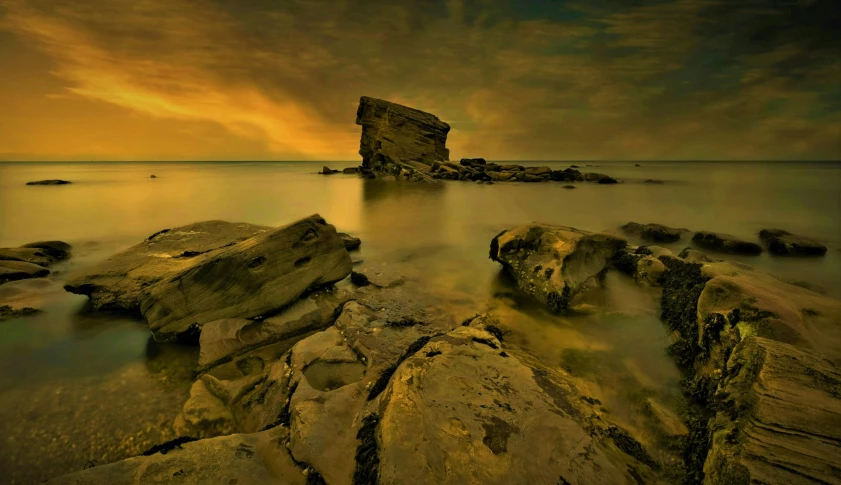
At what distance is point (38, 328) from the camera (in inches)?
198

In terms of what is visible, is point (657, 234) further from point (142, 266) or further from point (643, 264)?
point (142, 266)

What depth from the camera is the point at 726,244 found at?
9453 mm

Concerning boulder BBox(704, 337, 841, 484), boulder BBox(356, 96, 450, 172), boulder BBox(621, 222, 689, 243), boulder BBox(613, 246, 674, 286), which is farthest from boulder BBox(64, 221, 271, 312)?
boulder BBox(356, 96, 450, 172)

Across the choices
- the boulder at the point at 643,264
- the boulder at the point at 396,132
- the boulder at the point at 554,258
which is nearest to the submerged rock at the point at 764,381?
the boulder at the point at 554,258

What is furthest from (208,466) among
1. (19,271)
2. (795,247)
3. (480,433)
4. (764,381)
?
(795,247)

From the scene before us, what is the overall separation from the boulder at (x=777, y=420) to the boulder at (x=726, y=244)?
870 centimetres

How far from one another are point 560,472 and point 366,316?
310 centimetres

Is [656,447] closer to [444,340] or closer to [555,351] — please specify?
[555,351]

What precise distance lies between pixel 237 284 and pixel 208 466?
303 cm

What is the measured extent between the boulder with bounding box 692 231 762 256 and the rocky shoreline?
5.29 m

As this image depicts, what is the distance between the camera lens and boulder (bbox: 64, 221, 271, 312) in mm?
5574

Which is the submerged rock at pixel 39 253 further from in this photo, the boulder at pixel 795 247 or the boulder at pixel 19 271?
the boulder at pixel 795 247

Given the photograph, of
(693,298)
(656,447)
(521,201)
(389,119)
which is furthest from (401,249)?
(389,119)

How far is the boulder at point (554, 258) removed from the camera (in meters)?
5.79
